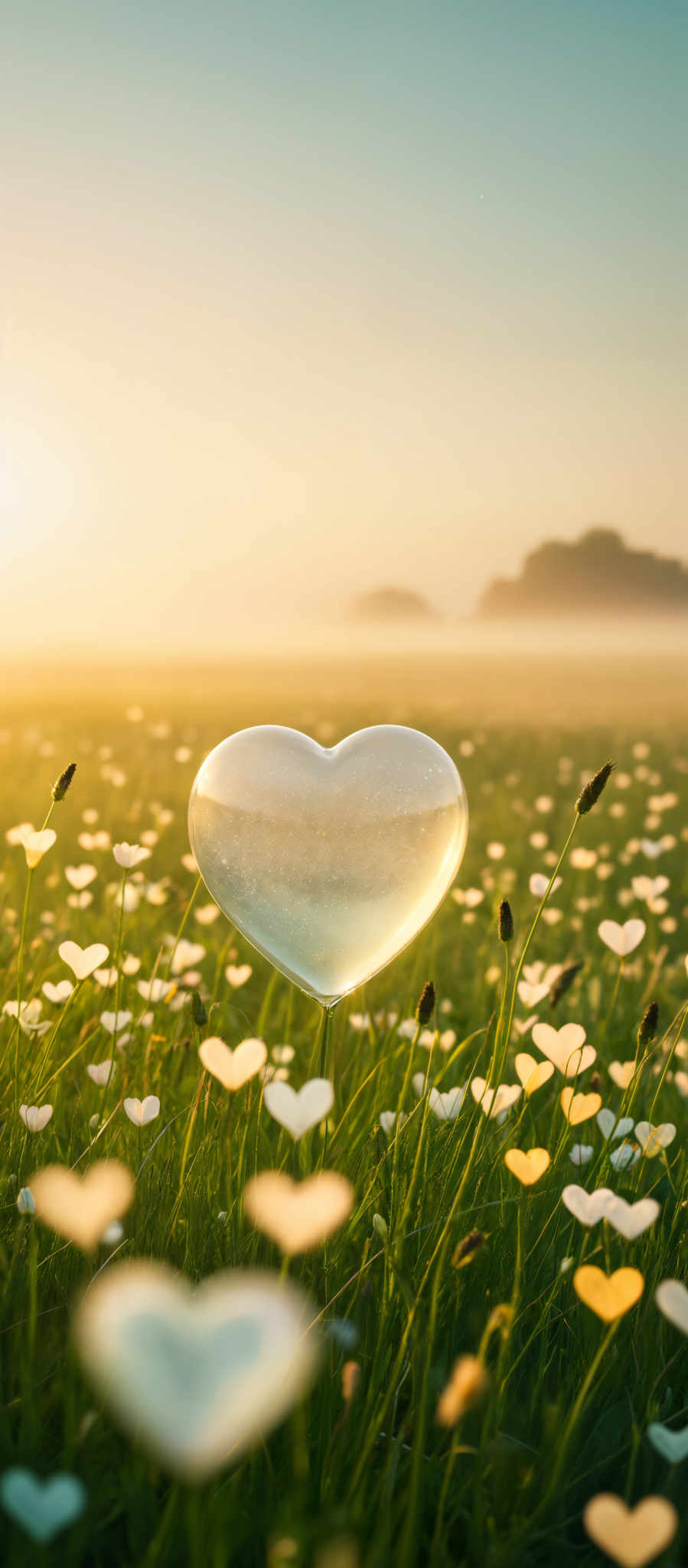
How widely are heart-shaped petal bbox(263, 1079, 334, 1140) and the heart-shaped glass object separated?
1.00m

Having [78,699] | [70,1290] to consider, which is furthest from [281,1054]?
[78,699]

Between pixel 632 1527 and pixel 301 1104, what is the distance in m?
0.53

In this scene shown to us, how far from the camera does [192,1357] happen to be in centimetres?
92

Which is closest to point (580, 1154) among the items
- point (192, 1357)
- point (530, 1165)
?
point (530, 1165)

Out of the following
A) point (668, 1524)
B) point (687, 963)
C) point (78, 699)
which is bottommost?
point (668, 1524)

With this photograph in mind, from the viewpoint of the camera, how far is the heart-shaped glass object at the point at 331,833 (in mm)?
2254

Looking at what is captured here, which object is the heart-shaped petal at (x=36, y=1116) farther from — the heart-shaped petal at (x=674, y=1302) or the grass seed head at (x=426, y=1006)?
the heart-shaped petal at (x=674, y=1302)

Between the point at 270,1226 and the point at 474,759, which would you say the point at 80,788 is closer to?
the point at 474,759

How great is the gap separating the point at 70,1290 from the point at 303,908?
87cm

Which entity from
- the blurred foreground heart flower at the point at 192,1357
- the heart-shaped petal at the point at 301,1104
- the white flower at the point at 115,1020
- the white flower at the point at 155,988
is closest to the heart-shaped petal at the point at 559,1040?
the heart-shaped petal at the point at 301,1104

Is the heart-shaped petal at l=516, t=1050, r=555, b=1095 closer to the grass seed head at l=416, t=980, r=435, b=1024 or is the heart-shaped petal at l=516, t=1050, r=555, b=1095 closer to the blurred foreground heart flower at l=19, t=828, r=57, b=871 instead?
the grass seed head at l=416, t=980, r=435, b=1024

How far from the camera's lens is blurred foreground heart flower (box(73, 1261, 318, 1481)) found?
0.90 metres

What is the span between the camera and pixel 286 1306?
947 mm

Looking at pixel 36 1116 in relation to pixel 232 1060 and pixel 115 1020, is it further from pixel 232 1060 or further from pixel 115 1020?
pixel 232 1060
